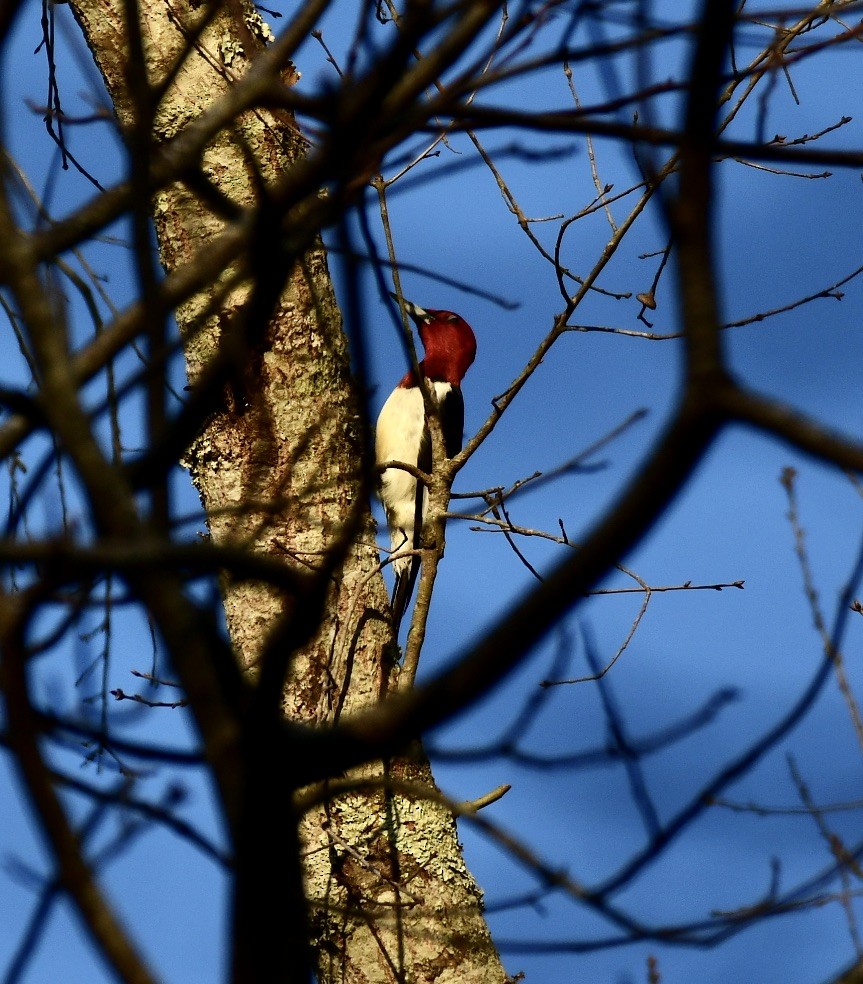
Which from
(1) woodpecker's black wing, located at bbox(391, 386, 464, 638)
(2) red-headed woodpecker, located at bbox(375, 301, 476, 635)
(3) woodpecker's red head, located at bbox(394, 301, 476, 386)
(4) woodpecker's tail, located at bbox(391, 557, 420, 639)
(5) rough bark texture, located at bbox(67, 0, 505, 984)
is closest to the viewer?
(5) rough bark texture, located at bbox(67, 0, 505, 984)

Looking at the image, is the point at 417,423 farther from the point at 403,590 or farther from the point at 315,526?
the point at 315,526

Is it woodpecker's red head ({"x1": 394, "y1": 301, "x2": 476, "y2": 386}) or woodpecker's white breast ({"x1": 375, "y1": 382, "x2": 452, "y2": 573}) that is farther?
woodpecker's red head ({"x1": 394, "y1": 301, "x2": 476, "y2": 386})

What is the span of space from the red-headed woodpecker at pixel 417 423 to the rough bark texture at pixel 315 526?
1.32m

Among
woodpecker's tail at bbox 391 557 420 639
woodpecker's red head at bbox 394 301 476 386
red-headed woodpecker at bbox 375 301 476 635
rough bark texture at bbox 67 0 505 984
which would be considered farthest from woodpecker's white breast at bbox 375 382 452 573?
rough bark texture at bbox 67 0 505 984

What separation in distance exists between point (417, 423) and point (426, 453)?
0.13 metres

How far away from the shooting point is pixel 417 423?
493cm

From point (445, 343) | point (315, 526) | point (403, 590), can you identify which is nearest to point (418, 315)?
point (445, 343)

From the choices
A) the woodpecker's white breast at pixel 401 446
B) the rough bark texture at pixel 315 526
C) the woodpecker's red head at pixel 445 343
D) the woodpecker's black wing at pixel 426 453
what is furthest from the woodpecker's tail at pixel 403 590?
the woodpecker's red head at pixel 445 343

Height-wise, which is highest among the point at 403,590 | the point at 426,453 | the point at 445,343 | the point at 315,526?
the point at 445,343

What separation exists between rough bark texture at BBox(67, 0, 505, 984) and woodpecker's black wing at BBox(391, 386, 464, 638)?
826mm

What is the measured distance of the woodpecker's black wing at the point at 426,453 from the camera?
13.4ft

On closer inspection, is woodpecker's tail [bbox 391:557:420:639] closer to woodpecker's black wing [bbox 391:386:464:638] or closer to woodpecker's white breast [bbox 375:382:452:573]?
woodpecker's black wing [bbox 391:386:464:638]

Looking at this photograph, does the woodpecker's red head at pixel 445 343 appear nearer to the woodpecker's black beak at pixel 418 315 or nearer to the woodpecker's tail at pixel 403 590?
the woodpecker's black beak at pixel 418 315

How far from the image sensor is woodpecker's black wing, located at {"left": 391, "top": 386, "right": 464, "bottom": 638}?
4.09 m
